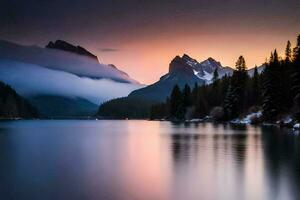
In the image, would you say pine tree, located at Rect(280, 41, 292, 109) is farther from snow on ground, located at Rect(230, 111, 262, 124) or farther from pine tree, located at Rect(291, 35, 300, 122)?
snow on ground, located at Rect(230, 111, 262, 124)

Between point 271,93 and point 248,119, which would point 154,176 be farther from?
point 248,119

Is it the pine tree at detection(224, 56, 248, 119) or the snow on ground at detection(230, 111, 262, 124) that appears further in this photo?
the pine tree at detection(224, 56, 248, 119)

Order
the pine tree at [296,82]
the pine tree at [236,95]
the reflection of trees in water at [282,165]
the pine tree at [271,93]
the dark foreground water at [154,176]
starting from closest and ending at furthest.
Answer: the dark foreground water at [154,176] → the reflection of trees in water at [282,165] → the pine tree at [296,82] → the pine tree at [271,93] → the pine tree at [236,95]

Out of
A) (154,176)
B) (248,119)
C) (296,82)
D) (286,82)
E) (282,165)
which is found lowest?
(154,176)

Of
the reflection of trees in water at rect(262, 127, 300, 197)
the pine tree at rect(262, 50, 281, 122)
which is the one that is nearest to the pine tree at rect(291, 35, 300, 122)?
the pine tree at rect(262, 50, 281, 122)

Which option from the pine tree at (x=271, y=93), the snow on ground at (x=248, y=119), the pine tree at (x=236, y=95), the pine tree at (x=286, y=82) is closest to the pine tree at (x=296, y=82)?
the pine tree at (x=286, y=82)

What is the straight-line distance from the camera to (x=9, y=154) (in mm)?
46719

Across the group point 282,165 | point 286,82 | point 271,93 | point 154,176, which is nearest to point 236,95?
point 286,82

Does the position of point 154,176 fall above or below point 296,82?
below

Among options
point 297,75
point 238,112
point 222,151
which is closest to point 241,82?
point 238,112

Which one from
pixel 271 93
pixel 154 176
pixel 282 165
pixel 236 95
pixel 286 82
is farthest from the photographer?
pixel 236 95

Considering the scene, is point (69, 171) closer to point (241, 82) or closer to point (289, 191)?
point (289, 191)

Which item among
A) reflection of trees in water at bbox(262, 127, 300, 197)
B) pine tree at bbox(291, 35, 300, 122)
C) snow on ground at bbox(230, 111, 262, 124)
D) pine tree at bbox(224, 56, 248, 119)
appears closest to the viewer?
reflection of trees in water at bbox(262, 127, 300, 197)

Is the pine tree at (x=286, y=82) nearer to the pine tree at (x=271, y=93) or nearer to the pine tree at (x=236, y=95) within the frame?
the pine tree at (x=271, y=93)
